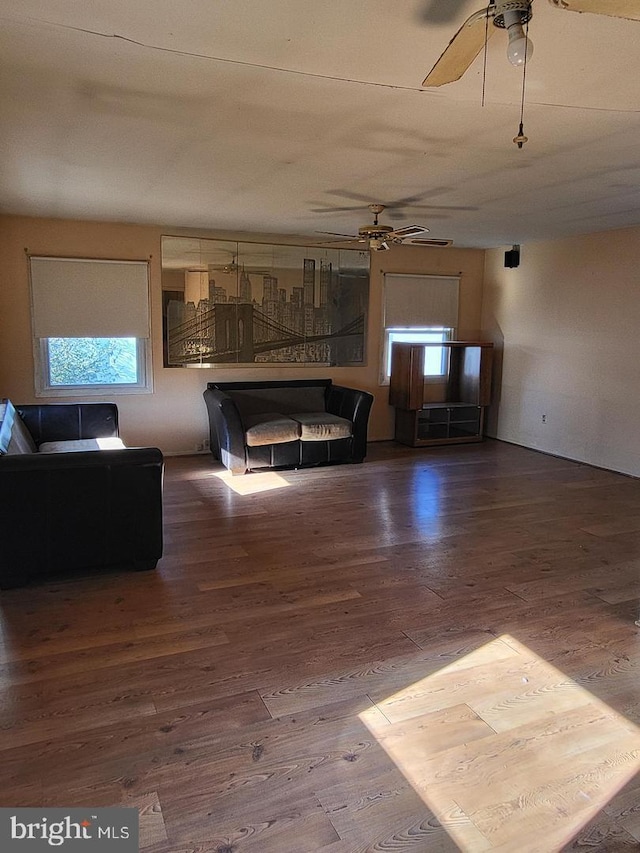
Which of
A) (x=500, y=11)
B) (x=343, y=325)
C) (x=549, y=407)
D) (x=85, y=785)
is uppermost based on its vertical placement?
(x=500, y=11)

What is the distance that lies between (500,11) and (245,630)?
2.57 m

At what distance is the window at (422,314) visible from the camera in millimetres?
7027

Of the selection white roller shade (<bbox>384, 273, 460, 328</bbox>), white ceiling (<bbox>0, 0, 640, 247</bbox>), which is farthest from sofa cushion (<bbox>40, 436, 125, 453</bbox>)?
white roller shade (<bbox>384, 273, 460, 328</bbox>)

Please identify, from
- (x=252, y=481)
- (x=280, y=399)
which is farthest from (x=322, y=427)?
(x=252, y=481)

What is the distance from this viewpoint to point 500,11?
5.50 ft

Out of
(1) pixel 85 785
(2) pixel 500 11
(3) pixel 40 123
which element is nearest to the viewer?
(2) pixel 500 11

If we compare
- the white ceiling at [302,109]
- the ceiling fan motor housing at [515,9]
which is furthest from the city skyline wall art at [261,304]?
the ceiling fan motor housing at [515,9]

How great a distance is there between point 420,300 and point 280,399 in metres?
2.23

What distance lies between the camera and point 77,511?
10.4 ft

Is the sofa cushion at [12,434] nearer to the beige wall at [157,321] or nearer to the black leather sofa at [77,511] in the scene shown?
the black leather sofa at [77,511]

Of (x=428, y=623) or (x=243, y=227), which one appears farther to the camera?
(x=243, y=227)

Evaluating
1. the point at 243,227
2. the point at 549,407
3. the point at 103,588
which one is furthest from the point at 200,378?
the point at 549,407

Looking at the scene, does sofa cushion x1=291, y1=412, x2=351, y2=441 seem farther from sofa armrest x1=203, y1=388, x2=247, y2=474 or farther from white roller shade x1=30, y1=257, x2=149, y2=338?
white roller shade x1=30, y1=257, x2=149, y2=338

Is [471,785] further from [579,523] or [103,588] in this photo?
[579,523]
